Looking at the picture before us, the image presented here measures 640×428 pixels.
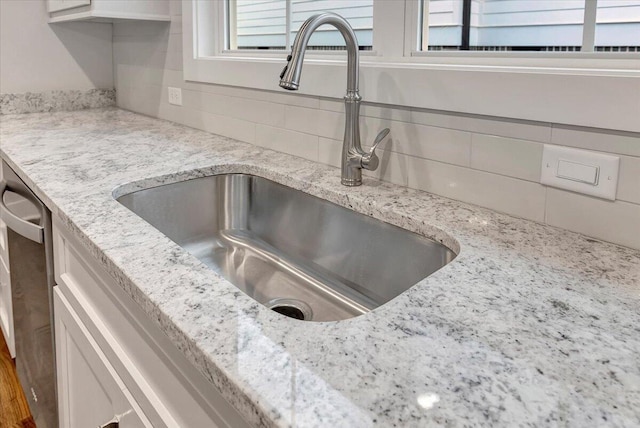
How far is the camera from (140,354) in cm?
83

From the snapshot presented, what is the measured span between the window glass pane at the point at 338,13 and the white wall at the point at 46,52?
1.35 metres

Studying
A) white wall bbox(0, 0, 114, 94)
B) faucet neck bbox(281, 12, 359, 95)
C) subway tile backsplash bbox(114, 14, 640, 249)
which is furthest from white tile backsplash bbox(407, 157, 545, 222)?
white wall bbox(0, 0, 114, 94)

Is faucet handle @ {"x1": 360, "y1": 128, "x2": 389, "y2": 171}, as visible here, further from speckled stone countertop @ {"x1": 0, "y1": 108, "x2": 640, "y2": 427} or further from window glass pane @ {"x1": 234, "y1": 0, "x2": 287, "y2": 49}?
window glass pane @ {"x1": 234, "y1": 0, "x2": 287, "y2": 49}

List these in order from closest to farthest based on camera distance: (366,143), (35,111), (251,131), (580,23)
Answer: (580,23) < (366,143) < (251,131) < (35,111)

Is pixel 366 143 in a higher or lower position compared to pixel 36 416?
higher

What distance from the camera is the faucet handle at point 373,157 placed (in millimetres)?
1178

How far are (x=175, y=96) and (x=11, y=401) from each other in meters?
1.26

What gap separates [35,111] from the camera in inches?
96.8

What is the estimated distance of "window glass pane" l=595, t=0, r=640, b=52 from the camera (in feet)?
3.15

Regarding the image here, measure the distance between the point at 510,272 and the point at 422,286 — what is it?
0.14 metres

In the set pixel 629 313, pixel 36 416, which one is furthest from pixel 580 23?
pixel 36 416

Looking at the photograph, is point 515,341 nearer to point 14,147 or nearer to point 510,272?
point 510,272

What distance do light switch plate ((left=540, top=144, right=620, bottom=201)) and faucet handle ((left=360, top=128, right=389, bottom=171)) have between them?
348mm

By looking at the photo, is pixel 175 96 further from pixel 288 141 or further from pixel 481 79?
pixel 481 79
